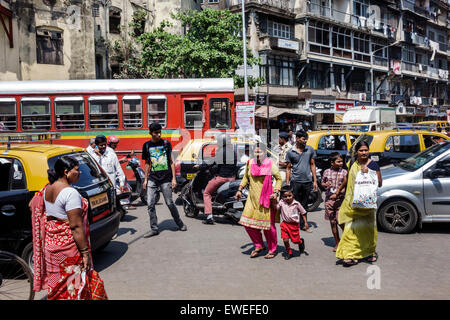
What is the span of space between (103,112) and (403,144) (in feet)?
29.9

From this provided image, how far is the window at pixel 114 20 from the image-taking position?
962 inches

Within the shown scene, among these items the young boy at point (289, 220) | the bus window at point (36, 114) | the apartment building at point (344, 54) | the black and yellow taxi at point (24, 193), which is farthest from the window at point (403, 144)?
the apartment building at point (344, 54)

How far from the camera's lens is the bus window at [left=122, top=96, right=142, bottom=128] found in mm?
13305

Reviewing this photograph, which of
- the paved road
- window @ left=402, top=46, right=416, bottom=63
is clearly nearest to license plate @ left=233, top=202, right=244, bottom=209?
the paved road

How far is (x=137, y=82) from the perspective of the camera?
13.3 metres

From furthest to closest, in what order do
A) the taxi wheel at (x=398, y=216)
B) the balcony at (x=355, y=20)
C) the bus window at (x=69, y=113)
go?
the balcony at (x=355, y=20)
the bus window at (x=69, y=113)
the taxi wheel at (x=398, y=216)

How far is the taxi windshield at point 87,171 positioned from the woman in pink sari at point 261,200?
2093mm

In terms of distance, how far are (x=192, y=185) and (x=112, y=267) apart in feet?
10.4

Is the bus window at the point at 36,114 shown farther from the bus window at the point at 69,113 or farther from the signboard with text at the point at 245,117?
the signboard with text at the point at 245,117

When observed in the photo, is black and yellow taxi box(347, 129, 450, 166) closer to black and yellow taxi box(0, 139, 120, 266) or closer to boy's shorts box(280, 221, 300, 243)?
boy's shorts box(280, 221, 300, 243)

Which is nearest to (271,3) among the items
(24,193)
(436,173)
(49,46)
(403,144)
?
(49,46)

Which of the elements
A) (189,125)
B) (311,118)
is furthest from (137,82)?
(311,118)

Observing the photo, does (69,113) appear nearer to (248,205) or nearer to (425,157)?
(248,205)
